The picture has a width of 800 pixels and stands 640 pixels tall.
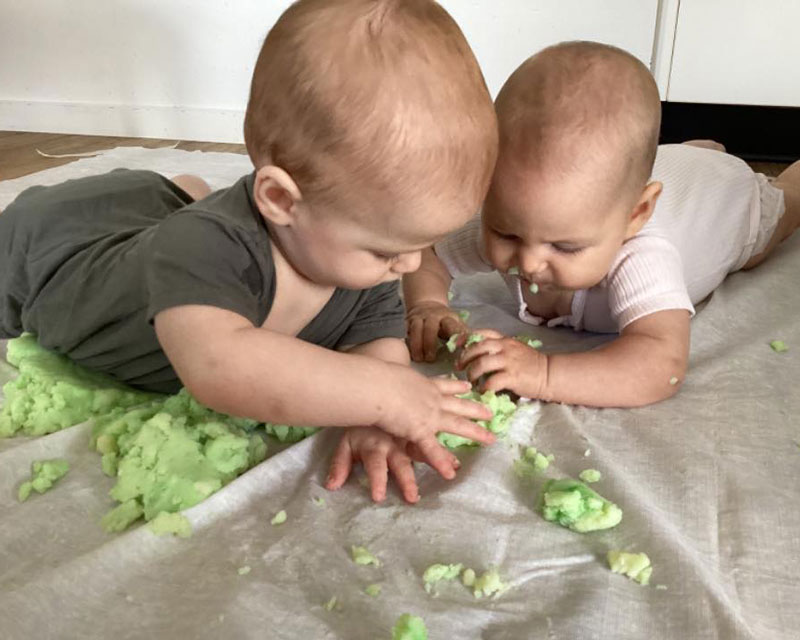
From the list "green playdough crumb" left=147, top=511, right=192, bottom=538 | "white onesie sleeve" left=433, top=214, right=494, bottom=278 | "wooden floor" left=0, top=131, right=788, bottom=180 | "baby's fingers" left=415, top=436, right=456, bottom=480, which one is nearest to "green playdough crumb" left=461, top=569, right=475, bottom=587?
"baby's fingers" left=415, top=436, right=456, bottom=480

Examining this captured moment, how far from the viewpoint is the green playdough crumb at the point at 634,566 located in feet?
1.71

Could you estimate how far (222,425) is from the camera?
0.68 metres

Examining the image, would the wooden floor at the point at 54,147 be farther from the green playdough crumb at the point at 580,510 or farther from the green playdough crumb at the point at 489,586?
the green playdough crumb at the point at 489,586

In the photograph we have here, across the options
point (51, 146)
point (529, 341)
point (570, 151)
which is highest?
point (570, 151)

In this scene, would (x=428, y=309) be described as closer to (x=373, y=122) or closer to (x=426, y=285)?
(x=426, y=285)

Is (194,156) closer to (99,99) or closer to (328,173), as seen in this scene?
(99,99)

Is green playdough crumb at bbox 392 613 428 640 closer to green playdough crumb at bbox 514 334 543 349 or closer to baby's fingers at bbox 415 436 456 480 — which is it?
baby's fingers at bbox 415 436 456 480

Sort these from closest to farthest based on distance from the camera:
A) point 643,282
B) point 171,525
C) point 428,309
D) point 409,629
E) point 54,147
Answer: point 409,629, point 171,525, point 643,282, point 428,309, point 54,147

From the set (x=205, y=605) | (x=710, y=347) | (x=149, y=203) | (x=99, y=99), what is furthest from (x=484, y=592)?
(x=99, y=99)

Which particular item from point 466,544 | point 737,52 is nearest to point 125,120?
point 737,52

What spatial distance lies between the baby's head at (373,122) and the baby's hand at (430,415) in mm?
115

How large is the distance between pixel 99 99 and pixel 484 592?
2594mm

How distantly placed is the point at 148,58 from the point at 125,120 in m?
0.24

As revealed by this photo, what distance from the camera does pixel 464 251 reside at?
1.02m
